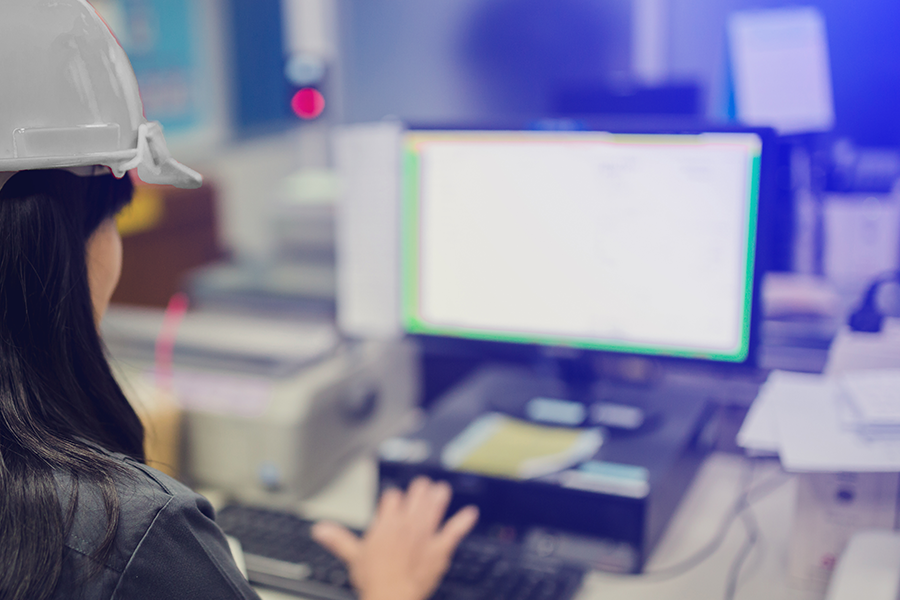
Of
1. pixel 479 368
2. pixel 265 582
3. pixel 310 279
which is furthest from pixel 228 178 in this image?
pixel 265 582

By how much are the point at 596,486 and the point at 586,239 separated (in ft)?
1.01

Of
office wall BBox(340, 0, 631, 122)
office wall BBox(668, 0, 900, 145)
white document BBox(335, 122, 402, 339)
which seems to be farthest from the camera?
office wall BBox(340, 0, 631, 122)

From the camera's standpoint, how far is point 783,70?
4.67 ft

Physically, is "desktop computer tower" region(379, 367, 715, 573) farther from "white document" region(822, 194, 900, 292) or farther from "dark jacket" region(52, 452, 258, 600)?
"dark jacket" region(52, 452, 258, 600)

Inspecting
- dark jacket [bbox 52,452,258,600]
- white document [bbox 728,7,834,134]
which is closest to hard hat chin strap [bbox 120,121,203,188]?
dark jacket [bbox 52,452,258,600]

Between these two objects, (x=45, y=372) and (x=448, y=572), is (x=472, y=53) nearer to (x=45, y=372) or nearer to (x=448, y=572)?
(x=448, y=572)

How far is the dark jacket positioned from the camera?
1.85 ft

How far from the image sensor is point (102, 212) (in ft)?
2.24

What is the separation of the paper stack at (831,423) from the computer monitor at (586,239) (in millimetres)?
126

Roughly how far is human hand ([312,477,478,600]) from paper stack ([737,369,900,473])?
323 millimetres

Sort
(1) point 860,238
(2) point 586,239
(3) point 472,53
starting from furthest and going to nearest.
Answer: (3) point 472,53
(1) point 860,238
(2) point 586,239

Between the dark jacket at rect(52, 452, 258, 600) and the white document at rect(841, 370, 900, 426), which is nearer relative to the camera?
the dark jacket at rect(52, 452, 258, 600)

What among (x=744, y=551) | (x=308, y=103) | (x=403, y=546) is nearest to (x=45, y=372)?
(x=403, y=546)

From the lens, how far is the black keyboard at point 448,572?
2.85 feet
